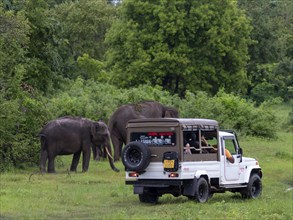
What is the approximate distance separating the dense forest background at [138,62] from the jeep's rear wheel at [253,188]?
298 inches

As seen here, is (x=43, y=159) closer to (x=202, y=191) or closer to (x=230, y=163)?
(x=230, y=163)

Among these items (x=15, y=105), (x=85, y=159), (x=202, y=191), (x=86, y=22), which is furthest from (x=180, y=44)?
(x=202, y=191)

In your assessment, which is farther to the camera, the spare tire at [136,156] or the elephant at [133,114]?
the elephant at [133,114]

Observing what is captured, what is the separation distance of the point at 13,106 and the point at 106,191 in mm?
4899

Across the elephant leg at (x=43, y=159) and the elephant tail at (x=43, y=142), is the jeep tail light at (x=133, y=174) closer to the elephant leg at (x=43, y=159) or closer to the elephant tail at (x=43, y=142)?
the elephant leg at (x=43, y=159)

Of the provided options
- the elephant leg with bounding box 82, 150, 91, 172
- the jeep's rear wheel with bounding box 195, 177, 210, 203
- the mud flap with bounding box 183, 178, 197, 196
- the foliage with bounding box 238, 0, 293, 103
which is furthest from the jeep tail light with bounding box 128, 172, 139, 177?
the foliage with bounding box 238, 0, 293, 103

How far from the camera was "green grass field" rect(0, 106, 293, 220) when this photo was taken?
1579cm

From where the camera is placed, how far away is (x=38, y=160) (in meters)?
25.8

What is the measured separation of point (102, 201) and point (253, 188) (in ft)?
16.3

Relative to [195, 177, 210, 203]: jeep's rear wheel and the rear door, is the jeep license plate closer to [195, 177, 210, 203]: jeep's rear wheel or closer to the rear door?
[195, 177, 210, 203]: jeep's rear wheel

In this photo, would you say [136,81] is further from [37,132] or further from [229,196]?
[229,196]

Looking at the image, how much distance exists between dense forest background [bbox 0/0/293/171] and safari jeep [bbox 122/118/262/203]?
20.8 feet

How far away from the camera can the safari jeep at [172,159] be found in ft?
58.5

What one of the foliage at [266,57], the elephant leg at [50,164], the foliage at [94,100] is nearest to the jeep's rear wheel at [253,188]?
the elephant leg at [50,164]
